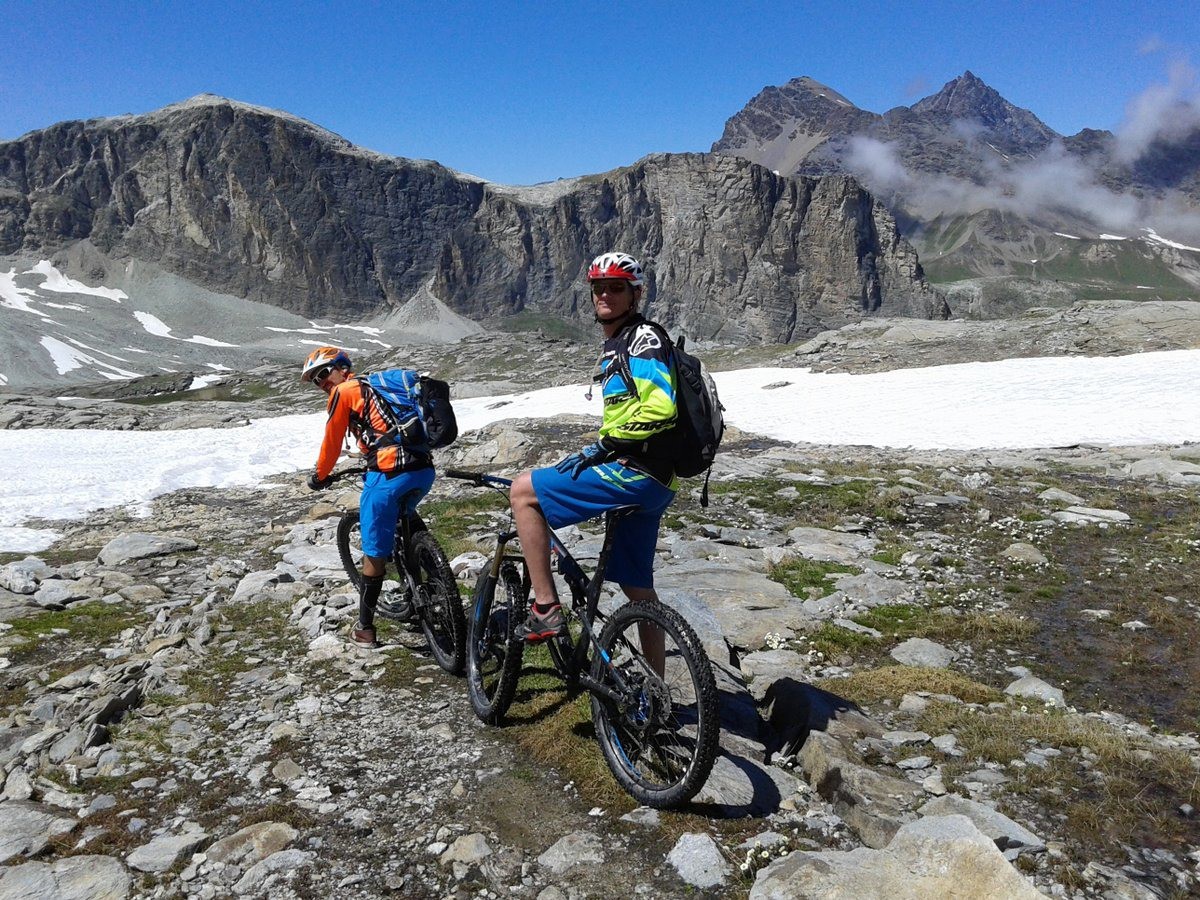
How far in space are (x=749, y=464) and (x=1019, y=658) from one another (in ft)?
37.2

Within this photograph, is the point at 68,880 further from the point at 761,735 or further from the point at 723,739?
the point at 761,735

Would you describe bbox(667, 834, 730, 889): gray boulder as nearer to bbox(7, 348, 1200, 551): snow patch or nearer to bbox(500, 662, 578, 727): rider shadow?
bbox(500, 662, 578, 727): rider shadow

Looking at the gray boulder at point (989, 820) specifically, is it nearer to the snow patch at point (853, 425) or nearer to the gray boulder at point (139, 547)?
the gray boulder at point (139, 547)

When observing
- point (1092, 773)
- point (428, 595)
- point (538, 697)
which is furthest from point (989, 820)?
point (428, 595)

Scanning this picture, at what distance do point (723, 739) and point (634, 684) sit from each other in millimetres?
1022

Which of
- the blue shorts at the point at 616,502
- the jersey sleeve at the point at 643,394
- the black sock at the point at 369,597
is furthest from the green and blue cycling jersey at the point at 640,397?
the black sock at the point at 369,597

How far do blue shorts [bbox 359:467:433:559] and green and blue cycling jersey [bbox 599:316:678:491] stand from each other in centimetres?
333

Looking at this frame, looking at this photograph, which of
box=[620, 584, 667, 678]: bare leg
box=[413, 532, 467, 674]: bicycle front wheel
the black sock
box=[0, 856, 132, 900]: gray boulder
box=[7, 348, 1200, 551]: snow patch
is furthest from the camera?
box=[7, 348, 1200, 551]: snow patch

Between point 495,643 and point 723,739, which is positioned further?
point 495,643

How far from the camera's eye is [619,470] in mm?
4926

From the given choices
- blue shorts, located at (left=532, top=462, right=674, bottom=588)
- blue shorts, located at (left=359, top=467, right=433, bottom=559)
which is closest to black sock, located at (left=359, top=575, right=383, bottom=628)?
blue shorts, located at (left=359, top=467, right=433, bottom=559)

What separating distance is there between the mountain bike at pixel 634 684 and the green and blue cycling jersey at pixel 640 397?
1.35 ft

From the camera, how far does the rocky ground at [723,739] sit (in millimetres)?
4312

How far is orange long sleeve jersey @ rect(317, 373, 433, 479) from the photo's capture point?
7578 millimetres
